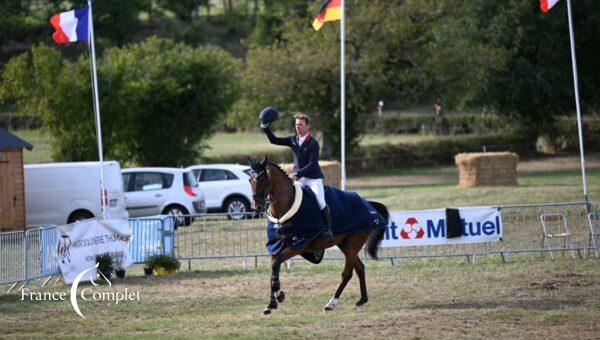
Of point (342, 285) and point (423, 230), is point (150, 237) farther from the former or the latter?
point (342, 285)

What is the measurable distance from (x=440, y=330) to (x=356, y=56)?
31.6 metres

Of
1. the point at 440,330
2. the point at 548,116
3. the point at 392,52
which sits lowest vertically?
the point at 440,330

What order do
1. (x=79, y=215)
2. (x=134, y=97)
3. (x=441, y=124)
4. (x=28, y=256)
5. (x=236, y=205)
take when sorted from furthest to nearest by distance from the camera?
(x=441, y=124), (x=134, y=97), (x=236, y=205), (x=79, y=215), (x=28, y=256)

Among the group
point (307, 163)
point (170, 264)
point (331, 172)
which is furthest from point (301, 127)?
point (331, 172)

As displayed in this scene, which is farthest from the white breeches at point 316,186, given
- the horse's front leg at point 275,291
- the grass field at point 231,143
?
the grass field at point 231,143

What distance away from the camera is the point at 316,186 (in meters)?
13.0

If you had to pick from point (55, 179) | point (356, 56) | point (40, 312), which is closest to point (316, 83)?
point (356, 56)

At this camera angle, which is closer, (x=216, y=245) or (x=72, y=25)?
(x=216, y=245)

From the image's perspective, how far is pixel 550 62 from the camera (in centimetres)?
4659

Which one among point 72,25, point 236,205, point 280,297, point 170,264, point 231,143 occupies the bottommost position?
point 280,297

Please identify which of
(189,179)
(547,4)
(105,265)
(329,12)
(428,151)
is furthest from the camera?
(428,151)

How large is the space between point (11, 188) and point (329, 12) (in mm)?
10170

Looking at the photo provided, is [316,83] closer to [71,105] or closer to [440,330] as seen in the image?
[71,105]

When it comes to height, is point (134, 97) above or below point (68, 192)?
above
